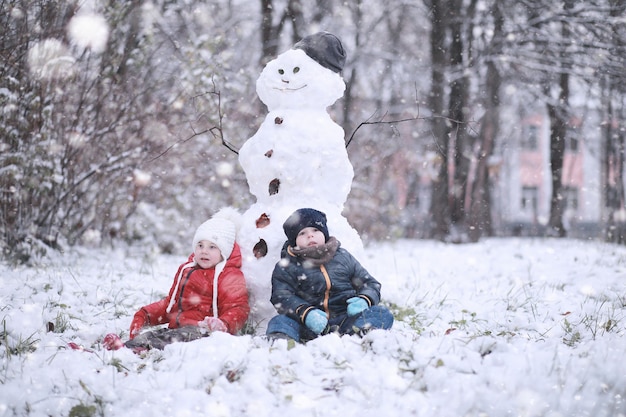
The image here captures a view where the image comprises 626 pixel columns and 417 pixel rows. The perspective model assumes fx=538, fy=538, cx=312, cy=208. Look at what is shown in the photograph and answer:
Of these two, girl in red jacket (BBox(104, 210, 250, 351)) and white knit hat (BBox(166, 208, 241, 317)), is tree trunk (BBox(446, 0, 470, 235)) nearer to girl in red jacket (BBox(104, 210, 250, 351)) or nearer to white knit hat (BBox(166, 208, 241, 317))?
white knit hat (BBox(166, 208, 241, 317))

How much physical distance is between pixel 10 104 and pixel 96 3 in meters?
1.60

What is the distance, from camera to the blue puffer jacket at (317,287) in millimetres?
3412

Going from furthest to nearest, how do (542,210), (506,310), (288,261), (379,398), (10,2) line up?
(542,210) < (10,2) < (506,310) < (288,261) < (379,398)

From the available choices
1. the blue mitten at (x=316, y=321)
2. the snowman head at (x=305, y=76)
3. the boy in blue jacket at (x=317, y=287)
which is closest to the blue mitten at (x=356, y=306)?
the boy in blue jacket at (x=317, y=287)

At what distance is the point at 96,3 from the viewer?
247 inches

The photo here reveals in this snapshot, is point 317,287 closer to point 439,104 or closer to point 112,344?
point 112,344

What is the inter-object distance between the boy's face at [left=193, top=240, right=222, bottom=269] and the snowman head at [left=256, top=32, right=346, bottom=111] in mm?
1179

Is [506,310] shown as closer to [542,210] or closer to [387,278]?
[387,278]

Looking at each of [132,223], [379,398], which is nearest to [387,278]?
[379,398]

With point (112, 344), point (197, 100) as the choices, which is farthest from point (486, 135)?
point (112, 344)

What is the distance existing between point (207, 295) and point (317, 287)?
777 mm

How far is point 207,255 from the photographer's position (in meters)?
3.73

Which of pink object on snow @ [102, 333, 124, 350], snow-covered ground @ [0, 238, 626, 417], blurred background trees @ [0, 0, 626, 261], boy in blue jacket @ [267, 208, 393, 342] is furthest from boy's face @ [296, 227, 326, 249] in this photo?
pink object on snow @ [102, 333, 124, 350]

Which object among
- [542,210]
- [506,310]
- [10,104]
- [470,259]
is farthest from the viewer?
[542,210]
